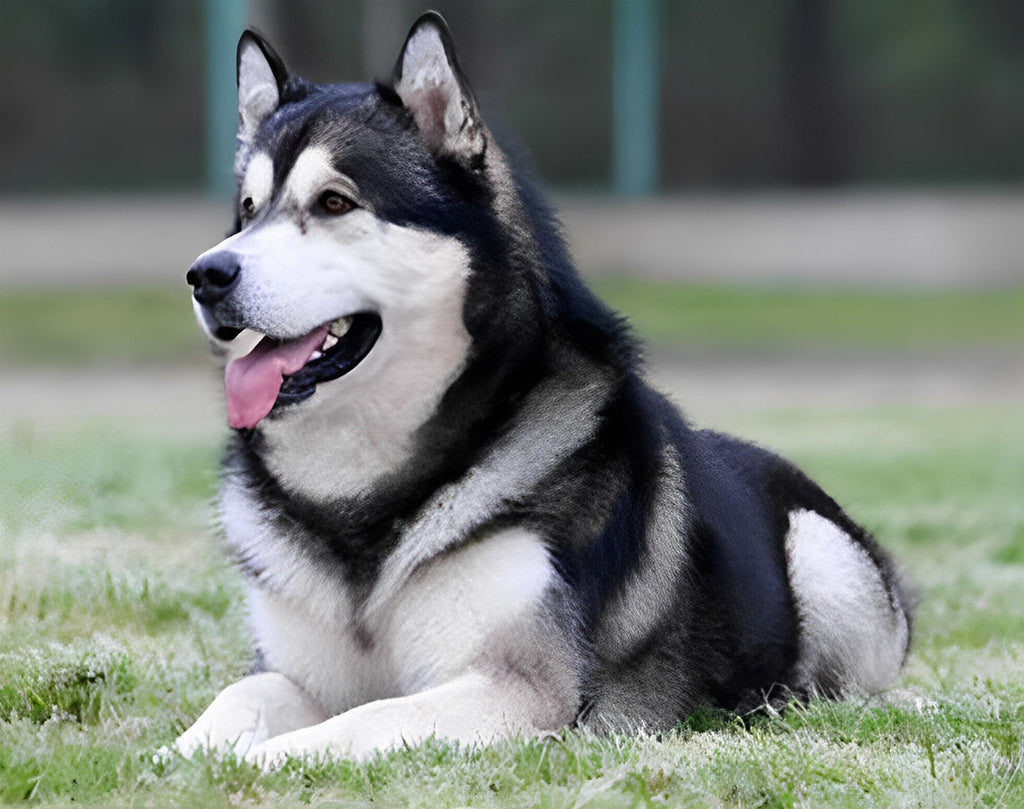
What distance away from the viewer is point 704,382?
13883mm

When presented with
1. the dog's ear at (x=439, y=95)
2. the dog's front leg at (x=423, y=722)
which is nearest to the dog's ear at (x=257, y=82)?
the dog's ear at (x=439, y=95)

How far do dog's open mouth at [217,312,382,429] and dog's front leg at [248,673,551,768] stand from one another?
0.82 meters

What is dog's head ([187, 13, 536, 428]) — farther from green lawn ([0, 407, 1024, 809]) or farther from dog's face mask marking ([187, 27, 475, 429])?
green lawn ([0, 407, 1024, 809])

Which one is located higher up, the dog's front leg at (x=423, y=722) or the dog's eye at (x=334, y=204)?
the dog's eye at (x=334, y=204)

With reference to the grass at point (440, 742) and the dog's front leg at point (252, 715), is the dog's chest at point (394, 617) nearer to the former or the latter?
the dog's front leg at point (252, 715)

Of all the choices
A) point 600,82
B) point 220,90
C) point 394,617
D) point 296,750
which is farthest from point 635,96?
point 296,750

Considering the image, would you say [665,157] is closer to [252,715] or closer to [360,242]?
[360,242]

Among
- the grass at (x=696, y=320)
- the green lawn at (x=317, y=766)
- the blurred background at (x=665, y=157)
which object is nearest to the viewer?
the green lawn at (x=317, y=766)

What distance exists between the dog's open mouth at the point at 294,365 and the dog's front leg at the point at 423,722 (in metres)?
0.82

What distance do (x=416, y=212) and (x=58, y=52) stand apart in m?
13.5

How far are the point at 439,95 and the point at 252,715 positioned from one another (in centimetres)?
167

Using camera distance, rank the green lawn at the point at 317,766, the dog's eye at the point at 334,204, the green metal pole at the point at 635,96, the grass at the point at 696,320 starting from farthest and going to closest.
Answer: the green metal pole at the point at 635,96 → the grass at the point at 696,320 → the dog's eye at the point at 334,204 → the green lawn at the point at 317,766

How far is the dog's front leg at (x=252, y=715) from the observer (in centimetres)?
388

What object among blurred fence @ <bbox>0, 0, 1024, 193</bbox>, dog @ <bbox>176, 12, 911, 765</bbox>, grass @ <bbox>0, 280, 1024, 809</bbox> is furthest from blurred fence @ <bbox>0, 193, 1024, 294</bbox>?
dog @ <bbox>176, 12, 911, 765</bbox>
